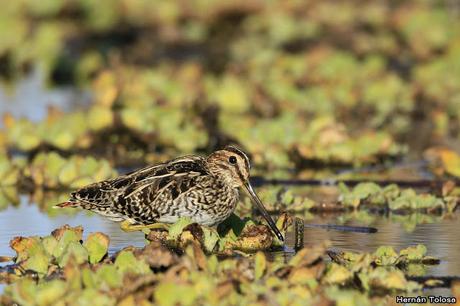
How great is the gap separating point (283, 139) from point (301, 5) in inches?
461

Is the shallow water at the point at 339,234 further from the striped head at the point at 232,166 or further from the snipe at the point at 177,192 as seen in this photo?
the striped head at the point at 232,166

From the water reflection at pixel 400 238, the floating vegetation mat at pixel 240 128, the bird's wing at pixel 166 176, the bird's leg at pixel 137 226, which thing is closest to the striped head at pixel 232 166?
the bird's wing at pixel 166 176

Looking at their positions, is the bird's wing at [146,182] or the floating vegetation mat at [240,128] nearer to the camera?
the floating vegetation mat at [240,128]

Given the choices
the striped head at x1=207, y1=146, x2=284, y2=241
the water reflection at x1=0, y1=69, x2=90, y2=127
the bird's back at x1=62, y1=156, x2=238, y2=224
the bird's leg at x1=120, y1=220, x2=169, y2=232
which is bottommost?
the bird's leg at x1=120, y1=220, x2=169, y2=232

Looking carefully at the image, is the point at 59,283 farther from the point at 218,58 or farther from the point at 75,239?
the point at 218,58

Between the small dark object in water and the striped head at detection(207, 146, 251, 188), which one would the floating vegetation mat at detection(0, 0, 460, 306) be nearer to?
the small dark object in water

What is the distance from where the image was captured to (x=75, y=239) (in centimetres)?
878

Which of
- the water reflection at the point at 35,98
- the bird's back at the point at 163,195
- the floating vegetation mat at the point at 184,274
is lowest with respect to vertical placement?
the floating vegetation mat at the point at 184,274

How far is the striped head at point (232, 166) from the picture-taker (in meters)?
9.81

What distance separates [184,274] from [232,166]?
2271mm

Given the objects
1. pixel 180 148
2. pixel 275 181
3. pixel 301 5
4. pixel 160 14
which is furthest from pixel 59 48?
pixel 275 181

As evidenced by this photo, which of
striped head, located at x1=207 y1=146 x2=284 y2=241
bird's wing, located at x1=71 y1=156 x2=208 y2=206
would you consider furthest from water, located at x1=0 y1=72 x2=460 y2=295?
striped head, located at x1=207 y1=146 x2=284 y2=241

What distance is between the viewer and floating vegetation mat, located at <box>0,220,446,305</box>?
739cm

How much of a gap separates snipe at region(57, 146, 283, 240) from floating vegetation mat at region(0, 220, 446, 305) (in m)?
0.34
